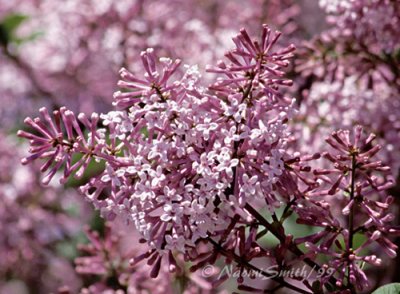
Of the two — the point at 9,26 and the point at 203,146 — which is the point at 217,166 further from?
the point at 9,26

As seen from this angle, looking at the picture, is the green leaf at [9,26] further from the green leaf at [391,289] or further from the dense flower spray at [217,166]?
the green leaf at [391,289]

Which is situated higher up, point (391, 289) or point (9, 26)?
point (9, 26)

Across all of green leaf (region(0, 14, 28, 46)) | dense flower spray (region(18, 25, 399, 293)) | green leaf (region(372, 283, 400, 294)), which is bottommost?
green leaf (region(372, 283, 400, 294))

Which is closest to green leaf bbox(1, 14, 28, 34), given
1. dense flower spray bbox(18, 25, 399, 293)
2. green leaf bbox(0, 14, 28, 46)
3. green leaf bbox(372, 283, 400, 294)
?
green leaf bbox(0, 14, 28, 46)

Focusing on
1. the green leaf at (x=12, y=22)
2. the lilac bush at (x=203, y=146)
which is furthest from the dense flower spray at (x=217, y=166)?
the green leaf at (x=12, y=22)

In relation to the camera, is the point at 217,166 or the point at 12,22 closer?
the point at 217,166

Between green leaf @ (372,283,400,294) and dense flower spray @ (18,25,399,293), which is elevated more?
dense flower spray @ (18,25,399,293)

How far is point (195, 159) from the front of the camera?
0.77 metres

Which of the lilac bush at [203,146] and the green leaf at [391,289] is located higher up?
the lilac bush at [203,146]

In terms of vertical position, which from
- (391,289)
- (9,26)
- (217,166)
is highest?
(9,26)

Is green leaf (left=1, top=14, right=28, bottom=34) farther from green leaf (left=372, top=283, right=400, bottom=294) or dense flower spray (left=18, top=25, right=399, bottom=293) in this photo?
green leaf (left=372, top=283, right=400, bottom=294)

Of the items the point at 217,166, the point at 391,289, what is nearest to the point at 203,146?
the point at 217,166

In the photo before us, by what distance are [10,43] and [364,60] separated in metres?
0.97

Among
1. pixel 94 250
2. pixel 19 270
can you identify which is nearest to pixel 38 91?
pixel 19 270
